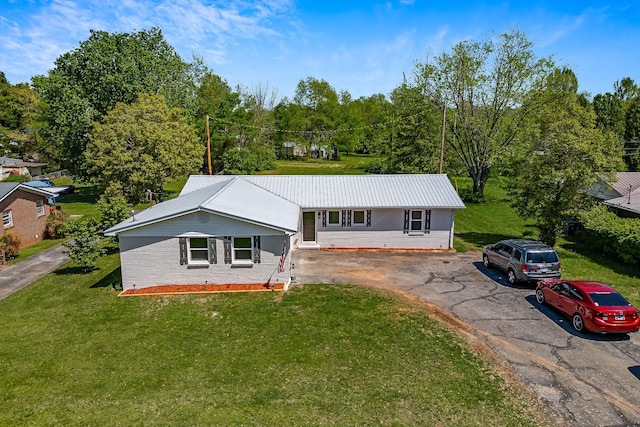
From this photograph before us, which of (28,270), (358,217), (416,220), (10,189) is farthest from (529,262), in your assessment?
(10,189)

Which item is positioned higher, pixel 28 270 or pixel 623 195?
pixel 623 195

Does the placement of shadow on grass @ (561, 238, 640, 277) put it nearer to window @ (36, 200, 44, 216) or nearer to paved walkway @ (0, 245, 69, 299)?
paved walkway @ (0, 245, 69, 299)

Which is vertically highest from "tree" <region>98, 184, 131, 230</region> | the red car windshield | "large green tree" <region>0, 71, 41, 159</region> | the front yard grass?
"large green tree" <region>0, 71, 41, 159</region>

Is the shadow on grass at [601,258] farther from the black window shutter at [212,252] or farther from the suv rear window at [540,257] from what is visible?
the black window shutter at [212,252]

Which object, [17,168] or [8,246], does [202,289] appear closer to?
[8,246]

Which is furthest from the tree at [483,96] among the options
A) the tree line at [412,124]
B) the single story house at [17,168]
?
the single story house at [17,168]

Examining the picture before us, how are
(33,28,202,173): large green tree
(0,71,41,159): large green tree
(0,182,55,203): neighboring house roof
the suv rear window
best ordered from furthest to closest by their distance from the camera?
(0,71,41,159): large green tree < (33,28,202,173): large green tree < (0,182,55,203): neighboring house roof < the suv rear window

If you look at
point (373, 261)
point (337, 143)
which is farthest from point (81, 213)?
point (337, 143)

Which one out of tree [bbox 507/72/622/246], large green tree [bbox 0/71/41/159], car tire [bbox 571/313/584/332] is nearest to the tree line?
tree [bbox 507/72/622/246]
